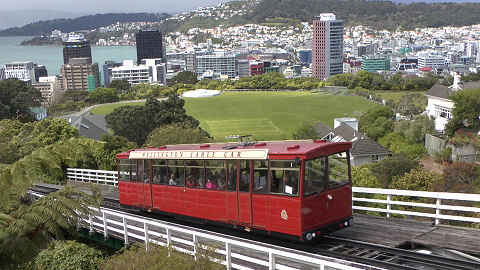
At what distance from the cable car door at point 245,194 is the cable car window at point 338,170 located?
5.22 ft

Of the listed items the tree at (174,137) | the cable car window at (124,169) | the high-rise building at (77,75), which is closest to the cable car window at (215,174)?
the cable car window at (124,169)

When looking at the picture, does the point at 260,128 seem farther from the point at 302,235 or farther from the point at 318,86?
the point at 302,235

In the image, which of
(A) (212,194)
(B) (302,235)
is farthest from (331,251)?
(A) (212,194)

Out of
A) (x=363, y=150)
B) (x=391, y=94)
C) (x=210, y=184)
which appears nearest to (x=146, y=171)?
(x=210, y=184)

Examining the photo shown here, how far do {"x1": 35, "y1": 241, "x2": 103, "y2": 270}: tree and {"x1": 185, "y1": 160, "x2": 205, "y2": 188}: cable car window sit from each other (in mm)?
2676

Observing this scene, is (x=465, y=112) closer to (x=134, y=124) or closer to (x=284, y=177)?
(x=134, y=124)

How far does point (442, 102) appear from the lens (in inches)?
2173

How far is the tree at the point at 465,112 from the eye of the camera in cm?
4681

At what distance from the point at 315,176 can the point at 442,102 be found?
160ft

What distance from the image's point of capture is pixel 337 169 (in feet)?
35.0

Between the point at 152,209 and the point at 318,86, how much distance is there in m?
111

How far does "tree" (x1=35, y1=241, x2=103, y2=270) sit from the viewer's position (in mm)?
10859

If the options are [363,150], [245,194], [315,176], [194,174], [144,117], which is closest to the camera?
[315,176]

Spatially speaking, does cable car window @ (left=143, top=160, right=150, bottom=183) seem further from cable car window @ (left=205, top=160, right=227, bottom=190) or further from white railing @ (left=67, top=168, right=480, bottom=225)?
Result: white railing @ (left=67, top=168, right=480, bottom=225)
